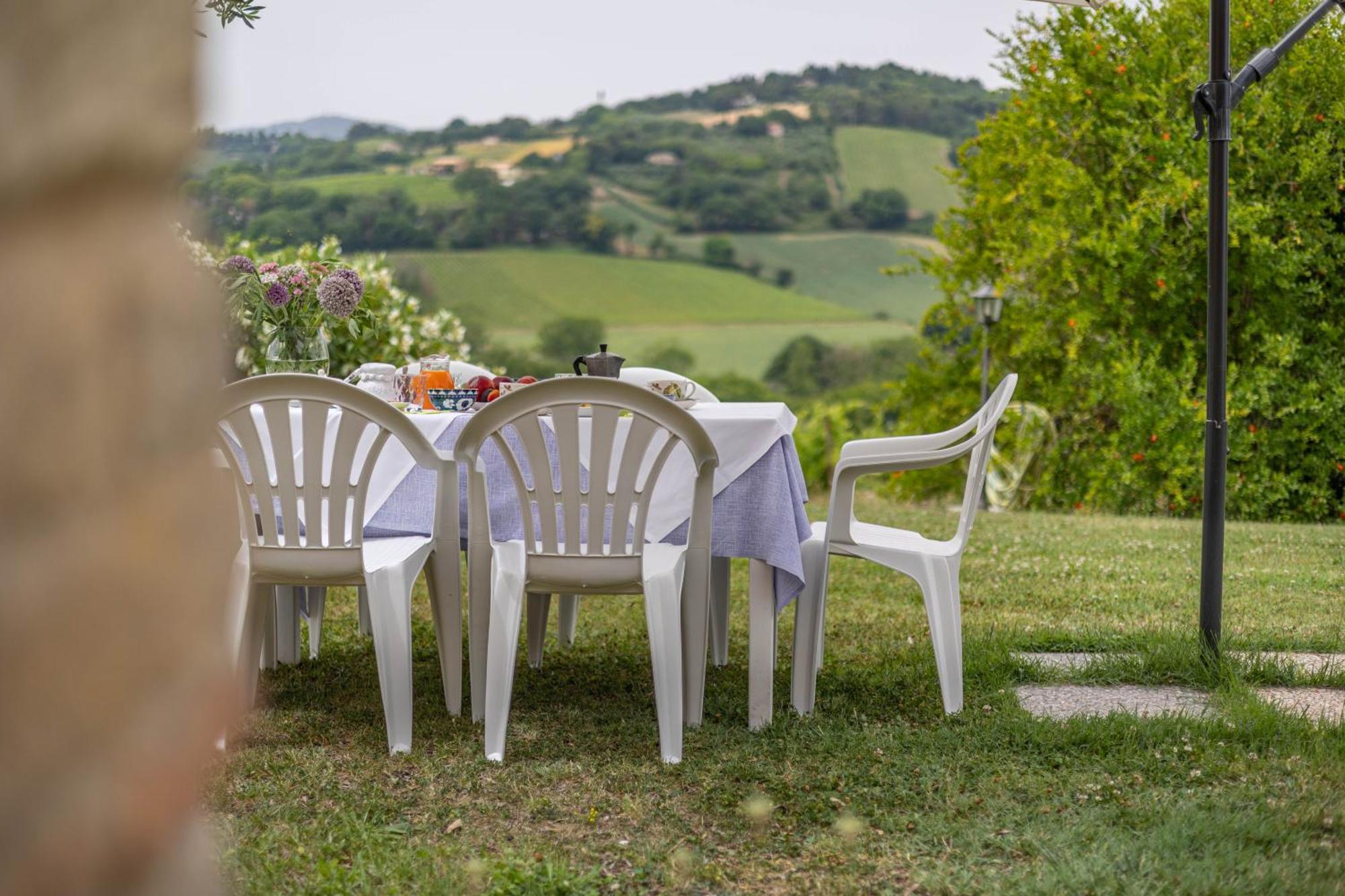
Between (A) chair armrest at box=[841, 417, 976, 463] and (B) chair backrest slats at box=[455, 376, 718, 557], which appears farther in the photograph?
(A) chair armrest at box=[841, 417, 976, 463]

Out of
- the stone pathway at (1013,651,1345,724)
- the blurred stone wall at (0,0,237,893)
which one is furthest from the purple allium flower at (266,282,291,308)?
the blurred stone wall at (0,0,237,893)

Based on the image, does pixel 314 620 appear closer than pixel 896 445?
No

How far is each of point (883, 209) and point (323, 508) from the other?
29.9 meters

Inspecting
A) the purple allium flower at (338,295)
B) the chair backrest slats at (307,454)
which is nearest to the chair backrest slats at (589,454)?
the chair backrest slats at (307,454)

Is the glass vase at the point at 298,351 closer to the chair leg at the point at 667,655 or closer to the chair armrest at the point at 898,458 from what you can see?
the chair leg at the point at 667,655

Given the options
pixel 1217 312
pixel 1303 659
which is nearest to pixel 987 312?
pixel 1303 659

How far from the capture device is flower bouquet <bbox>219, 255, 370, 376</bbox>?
3.75 metres

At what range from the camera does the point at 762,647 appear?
10.2 ft

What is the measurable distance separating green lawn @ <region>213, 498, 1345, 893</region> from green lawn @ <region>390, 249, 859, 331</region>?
25941 mm

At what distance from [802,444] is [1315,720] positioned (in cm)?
1188

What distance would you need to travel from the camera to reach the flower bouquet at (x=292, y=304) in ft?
12.3

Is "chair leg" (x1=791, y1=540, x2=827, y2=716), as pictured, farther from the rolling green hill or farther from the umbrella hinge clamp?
the rolling green hill

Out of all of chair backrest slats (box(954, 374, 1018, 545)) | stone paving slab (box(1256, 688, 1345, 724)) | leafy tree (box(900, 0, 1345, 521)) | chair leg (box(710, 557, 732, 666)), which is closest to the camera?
stone paving slab (box(1256, 688, 1345, 724))

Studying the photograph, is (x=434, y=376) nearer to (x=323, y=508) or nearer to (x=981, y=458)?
(x=323, y=508)
